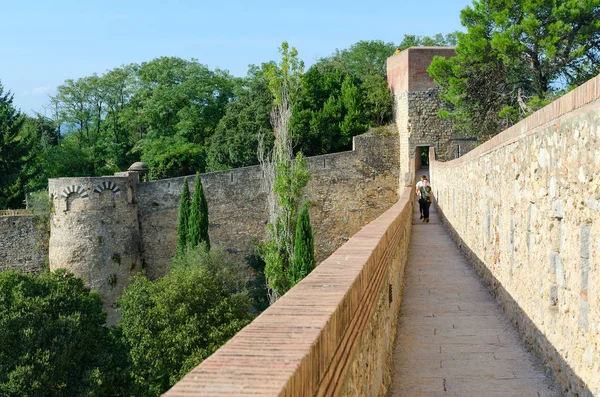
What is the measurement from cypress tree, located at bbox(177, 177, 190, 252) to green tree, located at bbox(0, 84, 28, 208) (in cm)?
1190

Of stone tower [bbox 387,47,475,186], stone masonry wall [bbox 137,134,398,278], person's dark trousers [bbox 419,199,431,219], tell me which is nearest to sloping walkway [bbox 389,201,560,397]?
person's dark trousers [bbox 419,199,431,219]

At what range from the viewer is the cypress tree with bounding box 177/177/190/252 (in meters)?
25.2

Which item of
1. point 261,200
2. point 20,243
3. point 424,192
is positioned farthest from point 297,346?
point 261,200

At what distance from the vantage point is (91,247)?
2447cm

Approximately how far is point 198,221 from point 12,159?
1515 cm

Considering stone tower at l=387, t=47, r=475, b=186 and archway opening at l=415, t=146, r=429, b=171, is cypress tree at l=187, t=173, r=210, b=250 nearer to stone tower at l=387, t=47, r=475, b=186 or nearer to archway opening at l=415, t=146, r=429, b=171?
stone tower at l=387, t=47, r=475, b=186

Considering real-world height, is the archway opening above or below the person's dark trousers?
above

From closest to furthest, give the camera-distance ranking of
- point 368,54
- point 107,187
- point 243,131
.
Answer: point 107,187 < point 243,131 < point 368,54

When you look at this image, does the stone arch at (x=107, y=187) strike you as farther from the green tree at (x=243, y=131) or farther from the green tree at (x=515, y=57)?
the green tree at (x=515, y=57)

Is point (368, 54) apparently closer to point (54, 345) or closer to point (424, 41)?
point (424, 41)

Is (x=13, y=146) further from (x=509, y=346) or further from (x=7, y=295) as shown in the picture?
(x=509, y=346)

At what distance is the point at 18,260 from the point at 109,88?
2236cm

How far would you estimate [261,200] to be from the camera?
2812 cm

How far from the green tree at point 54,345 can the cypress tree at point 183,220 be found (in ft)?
21.5
